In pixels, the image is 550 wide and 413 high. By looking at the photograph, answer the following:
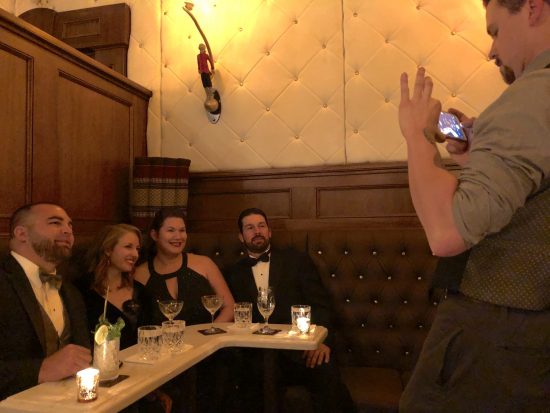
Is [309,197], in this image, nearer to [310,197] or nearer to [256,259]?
[310,197]

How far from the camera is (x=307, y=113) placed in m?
3.36

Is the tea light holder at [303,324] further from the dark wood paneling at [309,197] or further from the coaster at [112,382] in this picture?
the dark wood paneling at [309,197]

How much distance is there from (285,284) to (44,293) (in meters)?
1.39

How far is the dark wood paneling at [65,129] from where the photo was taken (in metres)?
2.50

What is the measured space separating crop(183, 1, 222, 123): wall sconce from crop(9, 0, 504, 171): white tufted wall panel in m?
0.05

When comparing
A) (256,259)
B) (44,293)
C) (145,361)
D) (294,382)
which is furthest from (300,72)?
(145,361)

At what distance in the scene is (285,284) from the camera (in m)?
2.97

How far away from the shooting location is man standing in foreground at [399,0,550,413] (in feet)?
2.73

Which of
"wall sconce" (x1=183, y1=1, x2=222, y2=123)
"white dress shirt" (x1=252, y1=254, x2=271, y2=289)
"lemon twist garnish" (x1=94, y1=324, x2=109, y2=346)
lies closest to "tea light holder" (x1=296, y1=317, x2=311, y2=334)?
"white dress shirt" (x1=252, y1=254, x2=271, y2=289)

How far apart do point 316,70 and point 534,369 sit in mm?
2758

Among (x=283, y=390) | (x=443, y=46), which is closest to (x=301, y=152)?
(x=443, y=46)

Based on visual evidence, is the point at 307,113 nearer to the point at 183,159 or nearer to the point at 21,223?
the point at 183,159

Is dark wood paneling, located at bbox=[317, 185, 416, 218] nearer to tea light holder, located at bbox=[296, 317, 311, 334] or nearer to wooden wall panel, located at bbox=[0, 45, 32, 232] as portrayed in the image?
tea light holder, located at bbox=[296, 317, 311, 334]

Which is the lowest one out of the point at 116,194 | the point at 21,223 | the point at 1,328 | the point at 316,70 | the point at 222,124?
the point at 1,328
